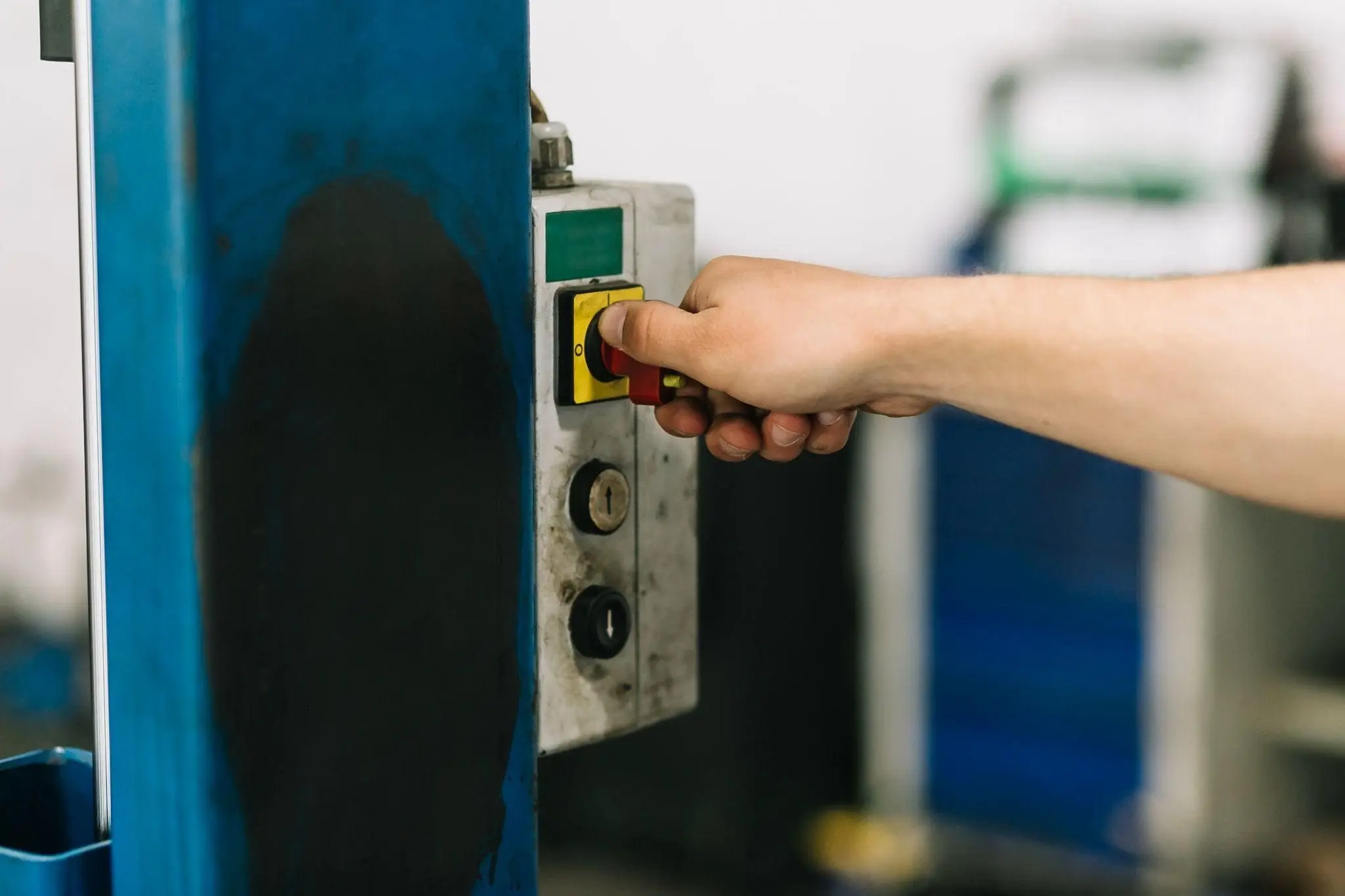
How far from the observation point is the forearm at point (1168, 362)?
939 mm

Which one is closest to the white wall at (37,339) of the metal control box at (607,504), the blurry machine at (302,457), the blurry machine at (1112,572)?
the blurry machine at (1112,572)

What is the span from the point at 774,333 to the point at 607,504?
15 cm

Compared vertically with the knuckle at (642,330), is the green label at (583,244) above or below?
above

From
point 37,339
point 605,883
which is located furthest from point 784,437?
point 37,339

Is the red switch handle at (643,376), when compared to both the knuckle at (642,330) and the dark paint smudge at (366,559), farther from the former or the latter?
the dark paint smudge at (366,559)

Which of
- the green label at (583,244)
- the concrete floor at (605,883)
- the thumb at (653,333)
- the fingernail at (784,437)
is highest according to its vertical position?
the green label at (583,244)

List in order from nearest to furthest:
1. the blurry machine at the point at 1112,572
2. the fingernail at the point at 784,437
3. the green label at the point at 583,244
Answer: the green label at the point at 583,244 → the fingernail at the point at 784,437 → the blurry machine at the point at 1112,572

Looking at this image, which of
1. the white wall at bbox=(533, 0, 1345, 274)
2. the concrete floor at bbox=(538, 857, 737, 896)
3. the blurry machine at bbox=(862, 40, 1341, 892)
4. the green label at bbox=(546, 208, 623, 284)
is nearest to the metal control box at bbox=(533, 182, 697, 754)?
the green label at bbox=(546, 208, 623, 284)

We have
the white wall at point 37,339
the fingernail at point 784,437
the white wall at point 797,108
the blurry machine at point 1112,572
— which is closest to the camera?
the fingernail at point 784,437

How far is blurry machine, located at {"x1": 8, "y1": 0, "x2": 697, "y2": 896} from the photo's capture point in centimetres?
69

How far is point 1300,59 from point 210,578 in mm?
2183

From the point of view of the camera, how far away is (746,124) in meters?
2.98

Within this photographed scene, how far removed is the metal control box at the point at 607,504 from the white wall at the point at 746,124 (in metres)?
1.76

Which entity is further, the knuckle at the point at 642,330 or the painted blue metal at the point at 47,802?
the knuckle at the point at 642,330
